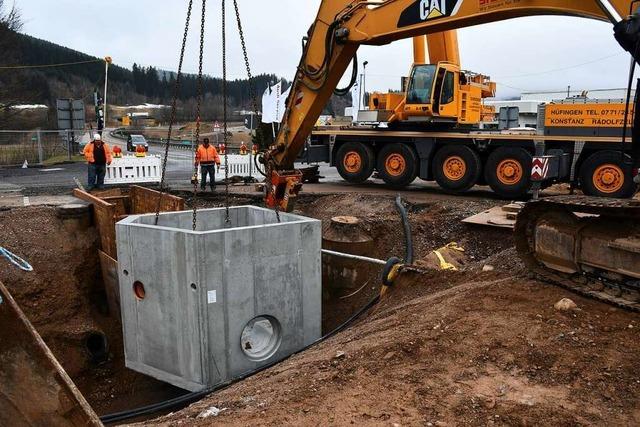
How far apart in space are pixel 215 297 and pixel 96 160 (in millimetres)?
8878

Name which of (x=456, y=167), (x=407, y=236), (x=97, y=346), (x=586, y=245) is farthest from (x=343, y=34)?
(x=97, y=346)

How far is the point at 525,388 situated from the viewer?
137 inches

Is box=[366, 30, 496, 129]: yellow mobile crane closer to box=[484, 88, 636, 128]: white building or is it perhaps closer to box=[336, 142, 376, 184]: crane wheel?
box=[336, 142, 376, 184]: crane wheel

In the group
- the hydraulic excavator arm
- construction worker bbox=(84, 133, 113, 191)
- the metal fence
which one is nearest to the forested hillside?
the metal fence

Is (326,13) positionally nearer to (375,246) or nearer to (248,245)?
(375,246)

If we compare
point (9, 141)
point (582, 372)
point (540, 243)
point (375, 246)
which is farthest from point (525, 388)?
point (9, 141)

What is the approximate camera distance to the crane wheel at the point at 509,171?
37.6 ft

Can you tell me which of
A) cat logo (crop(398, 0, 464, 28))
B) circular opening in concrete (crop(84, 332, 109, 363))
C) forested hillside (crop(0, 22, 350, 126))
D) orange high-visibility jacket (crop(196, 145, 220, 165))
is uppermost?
forested hillside (crop(0, 22, 350, 126))

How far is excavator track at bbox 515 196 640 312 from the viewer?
449 centimetres

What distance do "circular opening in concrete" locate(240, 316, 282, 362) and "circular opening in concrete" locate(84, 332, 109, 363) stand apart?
11.8 feet

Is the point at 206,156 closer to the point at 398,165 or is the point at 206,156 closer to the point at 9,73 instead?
the point at 398,165

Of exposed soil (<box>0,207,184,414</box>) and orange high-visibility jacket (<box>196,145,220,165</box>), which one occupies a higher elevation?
orange high-visibility jacket (<box>196,145,220,165</box>)

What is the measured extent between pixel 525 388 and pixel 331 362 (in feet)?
4.52

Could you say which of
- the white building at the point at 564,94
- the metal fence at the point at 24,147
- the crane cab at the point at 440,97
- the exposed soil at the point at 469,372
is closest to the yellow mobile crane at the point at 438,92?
the crane cab at the point at 440,97
